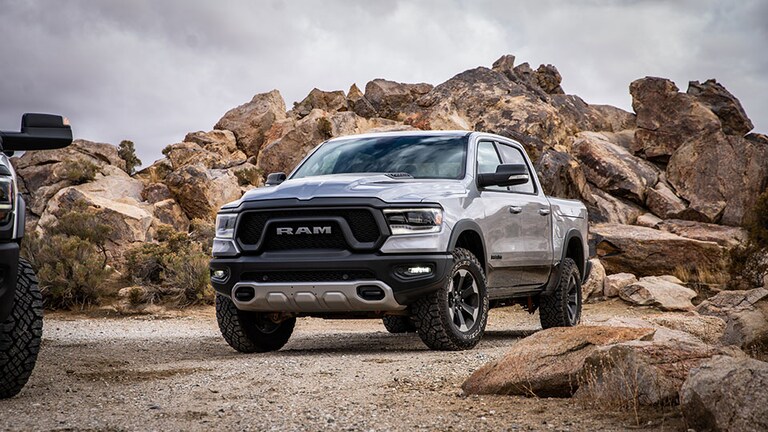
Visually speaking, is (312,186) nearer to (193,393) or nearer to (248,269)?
(248,269)

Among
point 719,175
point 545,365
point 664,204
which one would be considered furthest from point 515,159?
point 719,175

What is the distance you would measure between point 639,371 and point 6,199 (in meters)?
3.80

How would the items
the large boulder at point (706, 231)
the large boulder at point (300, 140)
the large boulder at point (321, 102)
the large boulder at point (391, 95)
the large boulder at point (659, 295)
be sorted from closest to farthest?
A: 1. the large boulder at point (659, 295)
2. the large boulder at point (706, 231)
3. the large boulder at point (300, 140)
4. the large boulder at point (391, 95)
5. the large boulder at point (321, 102)

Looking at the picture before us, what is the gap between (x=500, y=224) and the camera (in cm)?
914

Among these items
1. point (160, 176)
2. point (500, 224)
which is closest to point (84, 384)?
point (500, 224)

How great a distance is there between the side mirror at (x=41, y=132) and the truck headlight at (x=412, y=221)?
2.87m

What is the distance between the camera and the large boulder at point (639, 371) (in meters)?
4.98

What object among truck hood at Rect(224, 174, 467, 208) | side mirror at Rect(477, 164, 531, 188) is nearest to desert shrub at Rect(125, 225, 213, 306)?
truck hood at Rect(224, 174, 467, 208)

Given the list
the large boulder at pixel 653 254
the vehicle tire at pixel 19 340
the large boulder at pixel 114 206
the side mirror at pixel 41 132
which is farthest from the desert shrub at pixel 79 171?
the vehicle tire at pixel 19 340

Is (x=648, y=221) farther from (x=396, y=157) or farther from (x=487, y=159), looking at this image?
(x=396, y=157)

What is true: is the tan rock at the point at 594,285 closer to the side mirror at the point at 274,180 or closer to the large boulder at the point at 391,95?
the side mirror at the point at 274,180

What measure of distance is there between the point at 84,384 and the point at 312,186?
8.88 ft

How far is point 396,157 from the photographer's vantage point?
30.0ft

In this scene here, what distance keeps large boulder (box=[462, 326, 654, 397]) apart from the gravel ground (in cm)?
12
